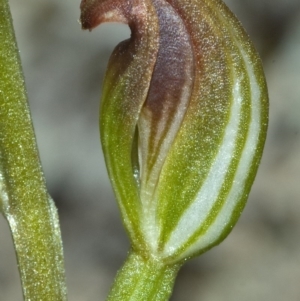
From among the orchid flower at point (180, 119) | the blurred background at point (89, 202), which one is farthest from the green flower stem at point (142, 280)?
the blurred background at point (89, 202)

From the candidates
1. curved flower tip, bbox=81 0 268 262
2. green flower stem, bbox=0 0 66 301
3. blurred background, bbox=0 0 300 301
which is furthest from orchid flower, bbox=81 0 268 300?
blurred background, bbox=0 0 300 301

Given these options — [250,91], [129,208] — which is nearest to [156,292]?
[129,208]

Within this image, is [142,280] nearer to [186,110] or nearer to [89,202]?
[186,110]

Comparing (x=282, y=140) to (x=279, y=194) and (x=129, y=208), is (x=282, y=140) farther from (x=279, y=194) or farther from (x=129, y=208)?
(x=129, y=208)

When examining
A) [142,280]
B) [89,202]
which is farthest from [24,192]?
[89,202]

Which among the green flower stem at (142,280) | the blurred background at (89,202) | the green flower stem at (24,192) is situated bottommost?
the blurred background at (89,202)

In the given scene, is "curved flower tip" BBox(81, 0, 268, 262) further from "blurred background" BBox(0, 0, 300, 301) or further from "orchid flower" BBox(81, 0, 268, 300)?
"blurred background" BBox(0, 0, 300, 301)

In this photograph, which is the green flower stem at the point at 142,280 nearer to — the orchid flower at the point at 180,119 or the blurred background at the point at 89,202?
the orchid flower at the point at 180,119
